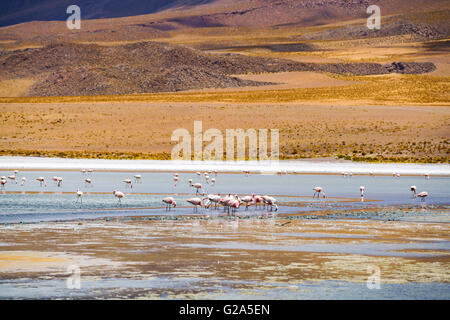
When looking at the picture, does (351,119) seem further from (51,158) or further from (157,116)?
(51,158)

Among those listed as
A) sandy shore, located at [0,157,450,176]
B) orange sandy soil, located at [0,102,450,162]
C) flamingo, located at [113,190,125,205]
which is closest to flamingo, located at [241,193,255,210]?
flamingo, located at [113,190,125,205]

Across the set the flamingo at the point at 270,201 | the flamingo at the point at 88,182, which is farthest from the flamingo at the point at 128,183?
the flamingo at the point at 270,201

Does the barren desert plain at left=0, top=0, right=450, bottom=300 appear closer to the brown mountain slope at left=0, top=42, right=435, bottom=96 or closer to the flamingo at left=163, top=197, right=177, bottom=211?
the flamingo at left=163, top=197, right=177, bottom=211

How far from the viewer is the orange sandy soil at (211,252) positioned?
12.5 m

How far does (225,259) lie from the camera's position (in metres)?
13.8

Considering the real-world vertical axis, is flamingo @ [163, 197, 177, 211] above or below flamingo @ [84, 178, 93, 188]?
below

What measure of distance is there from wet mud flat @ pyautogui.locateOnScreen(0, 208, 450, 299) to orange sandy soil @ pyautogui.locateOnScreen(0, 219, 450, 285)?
0.7 inches

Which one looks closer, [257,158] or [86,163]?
[86,163]

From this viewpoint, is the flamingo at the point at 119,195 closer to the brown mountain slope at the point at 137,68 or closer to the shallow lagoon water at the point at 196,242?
the shallow lagoon water at the point at 196,242

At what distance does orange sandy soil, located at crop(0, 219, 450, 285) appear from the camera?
41.1 ft

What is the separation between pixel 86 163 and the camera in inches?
1708

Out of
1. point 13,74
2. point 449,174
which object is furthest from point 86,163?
point 13,74

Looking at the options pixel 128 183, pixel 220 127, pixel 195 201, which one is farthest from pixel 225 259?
pixel 220 127
